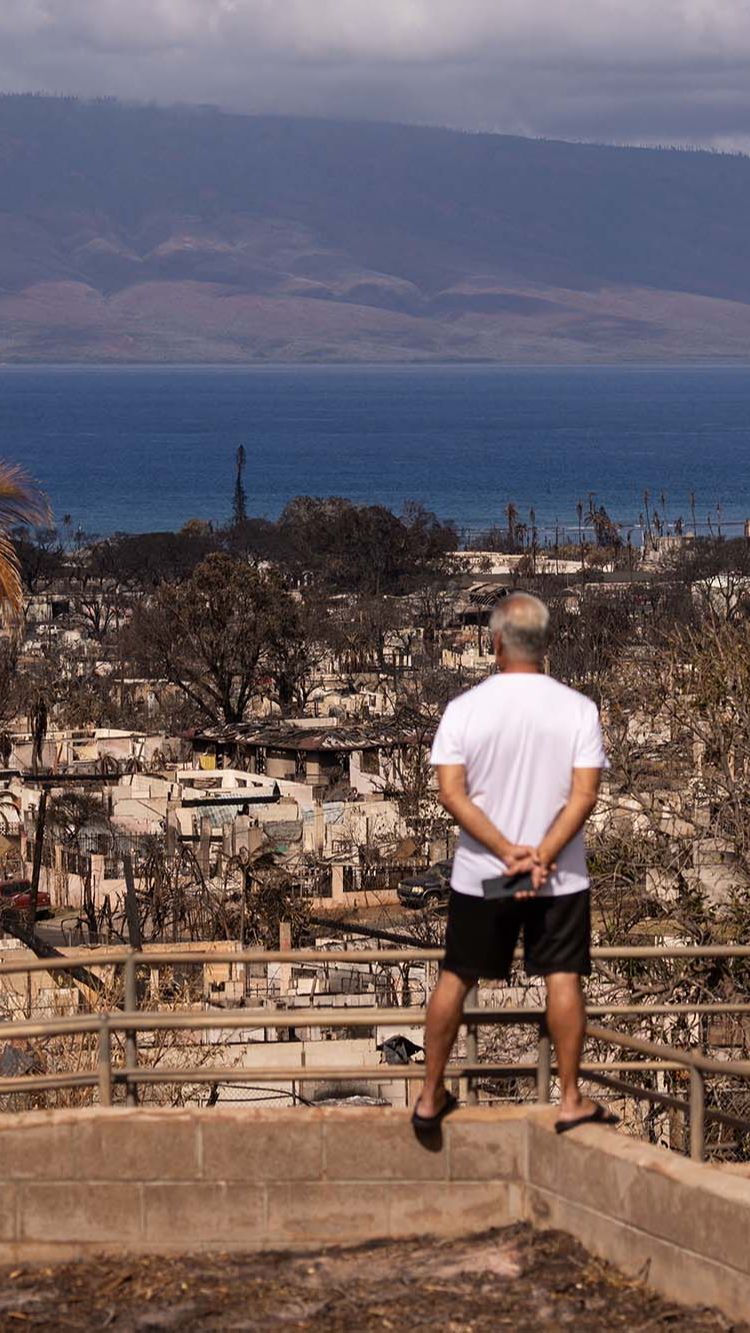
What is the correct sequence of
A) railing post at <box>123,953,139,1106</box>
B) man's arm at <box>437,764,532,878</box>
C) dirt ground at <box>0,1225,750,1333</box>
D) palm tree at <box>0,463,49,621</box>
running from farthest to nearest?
palm tree at <box>0,463,49,621</box> → railing post at <box>123,953,139,1106</box> → man's arm at <box>437,764,532,878</box> → dirt ground at <box>0,1225,750,1333</box>

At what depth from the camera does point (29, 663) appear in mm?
53438

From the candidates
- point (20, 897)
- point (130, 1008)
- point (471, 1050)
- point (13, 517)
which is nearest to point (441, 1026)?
point (471, 1050)

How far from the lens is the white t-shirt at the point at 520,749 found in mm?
6523

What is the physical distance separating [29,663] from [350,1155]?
47358mm

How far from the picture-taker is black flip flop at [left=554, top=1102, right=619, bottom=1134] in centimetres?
681

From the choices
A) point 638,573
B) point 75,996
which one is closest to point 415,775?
point 75,996

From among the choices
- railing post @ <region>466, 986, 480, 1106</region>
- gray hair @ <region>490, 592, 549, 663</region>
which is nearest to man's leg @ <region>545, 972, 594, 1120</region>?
railing post @ <region>466, 986, 480, 1106</region>

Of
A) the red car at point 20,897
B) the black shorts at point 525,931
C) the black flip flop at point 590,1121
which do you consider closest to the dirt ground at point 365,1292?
the black flip flop at point 590,1121

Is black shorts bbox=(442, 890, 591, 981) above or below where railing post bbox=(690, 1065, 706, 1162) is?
above

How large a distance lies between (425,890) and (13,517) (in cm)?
1412

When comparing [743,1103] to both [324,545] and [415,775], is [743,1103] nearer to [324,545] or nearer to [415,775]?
[415,775]

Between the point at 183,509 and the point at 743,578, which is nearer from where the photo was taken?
the point at 743,578

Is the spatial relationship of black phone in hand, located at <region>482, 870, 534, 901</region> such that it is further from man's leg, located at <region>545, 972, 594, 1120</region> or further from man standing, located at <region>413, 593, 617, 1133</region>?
man's leg, located at <region>545, 972, 594, 1120</region>

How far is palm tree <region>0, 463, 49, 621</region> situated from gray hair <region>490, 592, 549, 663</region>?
6.76m
